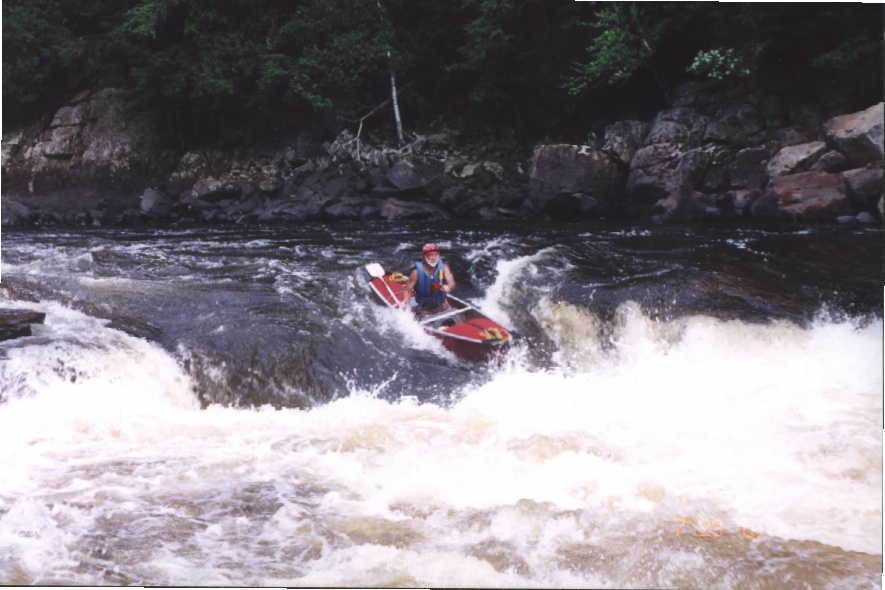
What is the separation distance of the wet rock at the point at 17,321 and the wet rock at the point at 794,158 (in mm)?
6349

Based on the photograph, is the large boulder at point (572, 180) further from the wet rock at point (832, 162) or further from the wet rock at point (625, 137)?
the wet rock at point (832, 162)

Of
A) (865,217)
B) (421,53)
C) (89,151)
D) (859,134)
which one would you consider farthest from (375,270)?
(865,217)

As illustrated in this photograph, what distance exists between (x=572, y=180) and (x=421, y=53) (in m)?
3.31

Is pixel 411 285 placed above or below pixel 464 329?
above

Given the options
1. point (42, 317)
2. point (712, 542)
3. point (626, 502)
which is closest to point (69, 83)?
point (42, 317)

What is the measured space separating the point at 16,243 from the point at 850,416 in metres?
6.68

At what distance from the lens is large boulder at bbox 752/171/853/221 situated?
23.2 feet

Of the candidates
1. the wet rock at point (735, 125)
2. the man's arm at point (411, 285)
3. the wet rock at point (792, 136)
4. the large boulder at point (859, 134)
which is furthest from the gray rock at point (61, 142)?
the wet rock at point (792, 136)

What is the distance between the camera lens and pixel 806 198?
25.2 feet

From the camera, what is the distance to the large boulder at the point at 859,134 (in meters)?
5.57

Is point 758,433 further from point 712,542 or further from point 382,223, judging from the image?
point 382,223

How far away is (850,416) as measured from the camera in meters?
3.94

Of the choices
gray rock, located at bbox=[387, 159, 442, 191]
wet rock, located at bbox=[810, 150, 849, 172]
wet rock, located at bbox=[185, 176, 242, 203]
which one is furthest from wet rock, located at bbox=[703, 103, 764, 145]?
wet rock, located at bbox=[185, 176, 242, 203]

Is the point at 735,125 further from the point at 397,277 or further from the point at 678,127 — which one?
the point at 397,277
